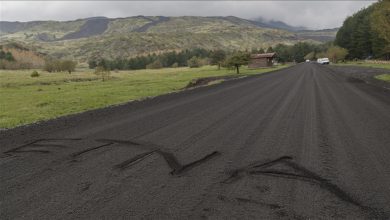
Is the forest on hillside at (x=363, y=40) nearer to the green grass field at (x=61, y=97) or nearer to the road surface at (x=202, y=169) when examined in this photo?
the green grass field at (x=61, y=97)

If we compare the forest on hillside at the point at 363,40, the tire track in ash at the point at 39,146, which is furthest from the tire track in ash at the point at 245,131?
the forest on hillside at the point at 363,40

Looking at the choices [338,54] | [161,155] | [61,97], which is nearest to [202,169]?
[161,155]

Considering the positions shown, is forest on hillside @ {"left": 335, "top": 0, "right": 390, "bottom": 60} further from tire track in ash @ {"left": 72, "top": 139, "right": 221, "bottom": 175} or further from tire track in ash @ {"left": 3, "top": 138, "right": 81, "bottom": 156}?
tire track in ash @ {"left": 3, "top": 138, "right": 81, "bottom": 156}

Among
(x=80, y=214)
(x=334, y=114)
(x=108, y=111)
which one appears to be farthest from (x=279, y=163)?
(x=108, y=111)

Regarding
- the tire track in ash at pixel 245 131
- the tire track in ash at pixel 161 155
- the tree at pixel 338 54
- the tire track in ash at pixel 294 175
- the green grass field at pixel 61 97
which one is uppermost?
the tree at pixel 338 54

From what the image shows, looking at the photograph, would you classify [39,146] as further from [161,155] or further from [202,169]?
[202,169]

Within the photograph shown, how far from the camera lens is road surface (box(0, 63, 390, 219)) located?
17.5 feet

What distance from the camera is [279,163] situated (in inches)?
294

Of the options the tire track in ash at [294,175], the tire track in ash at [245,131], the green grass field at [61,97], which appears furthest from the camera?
the green grass field at [61,97]

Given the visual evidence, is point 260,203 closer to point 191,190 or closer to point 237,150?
point 191,190

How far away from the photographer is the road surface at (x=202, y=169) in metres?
5.32

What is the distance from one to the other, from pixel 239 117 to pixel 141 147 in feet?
17.5

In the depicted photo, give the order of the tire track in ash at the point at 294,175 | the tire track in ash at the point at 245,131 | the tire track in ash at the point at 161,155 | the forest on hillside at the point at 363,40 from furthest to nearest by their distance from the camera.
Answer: the forest on hillside at the point at 363,40, the tire track in ash at the point at 161,155, the tire track in ash at the point at 245,131, the tire track in ash at the point at 294,175

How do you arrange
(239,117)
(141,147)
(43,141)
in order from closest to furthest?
1. (141,147)
2. (43,141)
3. (239,117)
